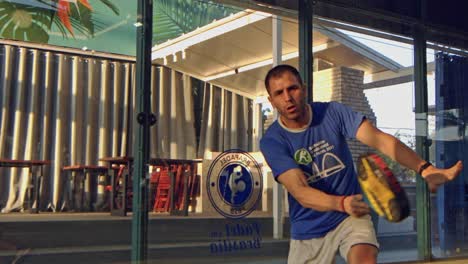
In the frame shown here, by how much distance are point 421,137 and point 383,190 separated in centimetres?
609

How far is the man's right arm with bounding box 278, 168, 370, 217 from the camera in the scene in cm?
267

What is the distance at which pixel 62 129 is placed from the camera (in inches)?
237

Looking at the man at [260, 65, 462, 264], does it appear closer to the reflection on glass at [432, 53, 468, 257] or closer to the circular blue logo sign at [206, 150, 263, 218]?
the circular blue logo sign at [206, 150, 263, 218]

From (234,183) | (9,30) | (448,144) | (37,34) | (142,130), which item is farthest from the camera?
(448,144)

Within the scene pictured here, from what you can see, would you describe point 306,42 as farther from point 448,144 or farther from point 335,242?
point 335,242

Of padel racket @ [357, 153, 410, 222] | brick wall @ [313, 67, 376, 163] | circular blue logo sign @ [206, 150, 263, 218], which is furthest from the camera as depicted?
brick wall @ [313, 67, 376, 163]

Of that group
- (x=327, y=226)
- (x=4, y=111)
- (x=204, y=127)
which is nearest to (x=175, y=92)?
(x=204, y=127)

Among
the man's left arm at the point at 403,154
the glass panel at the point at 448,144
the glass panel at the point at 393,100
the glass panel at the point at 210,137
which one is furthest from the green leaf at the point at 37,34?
the glass panel at the point at 448,144

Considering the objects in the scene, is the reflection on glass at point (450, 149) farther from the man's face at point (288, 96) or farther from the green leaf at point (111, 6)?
the man's face at point (288, 96)

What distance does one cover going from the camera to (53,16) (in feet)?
19.3

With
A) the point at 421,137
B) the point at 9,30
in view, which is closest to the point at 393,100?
the point at 421,137

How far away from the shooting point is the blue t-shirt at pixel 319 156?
322 cm

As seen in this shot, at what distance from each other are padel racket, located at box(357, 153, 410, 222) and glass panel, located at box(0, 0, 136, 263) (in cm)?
381

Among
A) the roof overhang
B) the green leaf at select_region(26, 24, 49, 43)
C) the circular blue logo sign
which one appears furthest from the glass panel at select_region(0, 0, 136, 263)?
the circular blue logo sign
